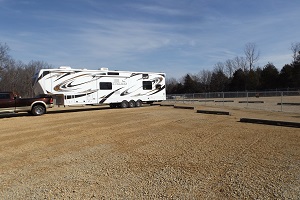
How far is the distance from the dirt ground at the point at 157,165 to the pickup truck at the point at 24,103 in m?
9.05

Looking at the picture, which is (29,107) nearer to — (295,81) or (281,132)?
(281,132)

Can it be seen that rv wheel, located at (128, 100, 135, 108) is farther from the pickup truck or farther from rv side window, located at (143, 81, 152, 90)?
the pickup truck

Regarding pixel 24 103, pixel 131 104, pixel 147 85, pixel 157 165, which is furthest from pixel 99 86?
pixel 157 165

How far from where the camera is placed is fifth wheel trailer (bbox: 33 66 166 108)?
19.3 meters

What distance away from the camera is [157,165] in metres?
5.71

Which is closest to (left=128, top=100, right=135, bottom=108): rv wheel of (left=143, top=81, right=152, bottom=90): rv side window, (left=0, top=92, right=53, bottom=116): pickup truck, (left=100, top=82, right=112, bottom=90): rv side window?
(left=143, top=81, right=152, bottom=90): rv side window

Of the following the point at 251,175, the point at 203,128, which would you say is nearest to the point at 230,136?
the point at 203,128

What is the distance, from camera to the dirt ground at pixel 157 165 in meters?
4.34

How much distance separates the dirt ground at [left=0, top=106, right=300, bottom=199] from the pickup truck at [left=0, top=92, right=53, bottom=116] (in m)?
9.05

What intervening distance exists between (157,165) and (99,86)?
16808 mm

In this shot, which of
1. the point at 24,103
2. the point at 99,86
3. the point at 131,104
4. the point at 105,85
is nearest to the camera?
the point at 24,103

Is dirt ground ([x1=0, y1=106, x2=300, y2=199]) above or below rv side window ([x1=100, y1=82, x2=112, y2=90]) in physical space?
below

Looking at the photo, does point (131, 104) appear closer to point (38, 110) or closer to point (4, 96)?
point (38, 110)

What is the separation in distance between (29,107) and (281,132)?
1596cm
